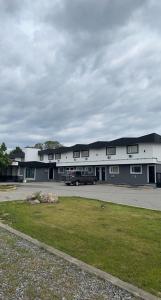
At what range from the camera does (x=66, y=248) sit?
7848 mm

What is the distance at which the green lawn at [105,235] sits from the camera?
6.28 meters

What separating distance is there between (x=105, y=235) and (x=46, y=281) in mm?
3967

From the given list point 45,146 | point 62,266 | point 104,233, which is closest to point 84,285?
point 62,266

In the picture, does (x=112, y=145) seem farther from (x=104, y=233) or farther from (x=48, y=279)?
(x=48, y=279)

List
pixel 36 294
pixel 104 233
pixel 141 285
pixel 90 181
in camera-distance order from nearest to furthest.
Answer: pixel 36 294 < pixel 141 285 < pixel 104 233 < pixel 90 181

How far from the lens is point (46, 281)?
18.4 feet

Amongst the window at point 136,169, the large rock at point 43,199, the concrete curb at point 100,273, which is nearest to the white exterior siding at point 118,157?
the window at point 136,169

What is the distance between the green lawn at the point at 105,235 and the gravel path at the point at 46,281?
52 centimetres

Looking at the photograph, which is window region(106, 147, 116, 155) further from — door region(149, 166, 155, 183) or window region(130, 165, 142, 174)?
door region(149, 166, 155, 183)

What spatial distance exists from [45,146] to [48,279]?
96508 mm

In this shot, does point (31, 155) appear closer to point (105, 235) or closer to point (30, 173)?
point (30, 173)

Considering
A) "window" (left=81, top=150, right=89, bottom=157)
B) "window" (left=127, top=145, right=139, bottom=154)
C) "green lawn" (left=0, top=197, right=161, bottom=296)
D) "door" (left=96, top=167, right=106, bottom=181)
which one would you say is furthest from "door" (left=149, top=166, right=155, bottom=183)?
"green lawn" (left=0, top=197, right=161, bottom=296)

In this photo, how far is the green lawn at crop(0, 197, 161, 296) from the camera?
20.6ft

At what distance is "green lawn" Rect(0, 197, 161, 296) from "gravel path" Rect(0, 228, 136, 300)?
518 millimetres
